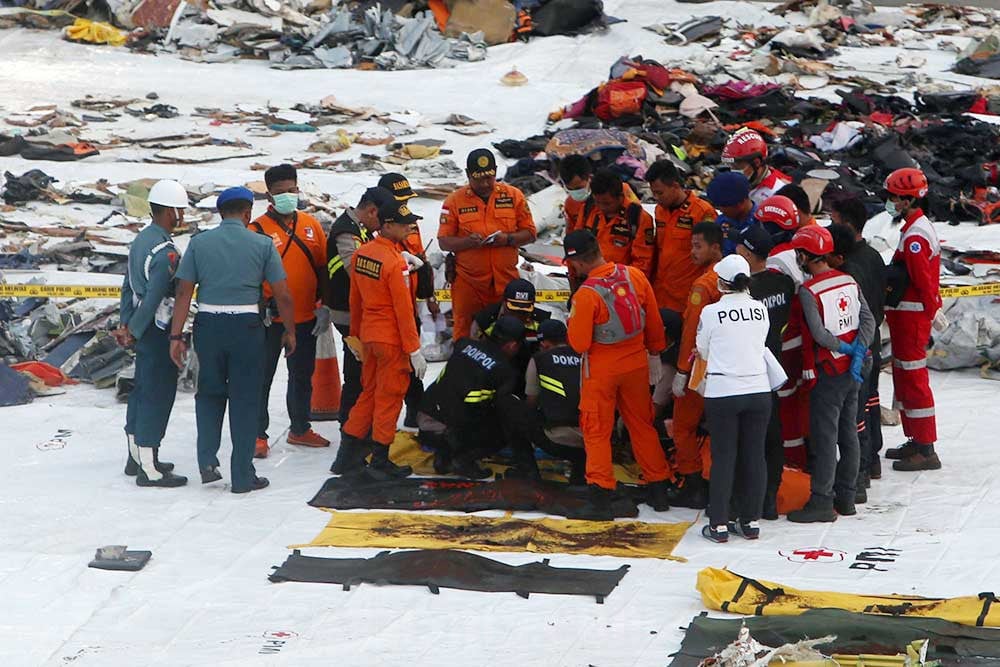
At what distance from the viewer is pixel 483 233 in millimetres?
10453

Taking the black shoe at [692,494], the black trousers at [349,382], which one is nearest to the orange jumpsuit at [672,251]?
the black shoe at [692,494]

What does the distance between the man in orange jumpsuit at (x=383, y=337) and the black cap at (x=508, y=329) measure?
49 cm

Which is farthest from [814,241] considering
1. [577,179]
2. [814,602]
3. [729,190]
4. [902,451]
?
[577,179]

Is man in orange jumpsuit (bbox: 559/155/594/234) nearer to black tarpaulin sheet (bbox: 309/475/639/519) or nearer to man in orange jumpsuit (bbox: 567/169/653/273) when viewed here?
man in orange jumpsuit (bbox: 567/169/653/273)

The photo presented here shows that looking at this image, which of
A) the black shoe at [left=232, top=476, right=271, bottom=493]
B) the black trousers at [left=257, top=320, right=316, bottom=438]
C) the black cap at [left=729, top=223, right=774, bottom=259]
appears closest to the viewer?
the black cap at [left=729, top=223, right=774, bottom=259]

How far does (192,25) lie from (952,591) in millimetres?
17362

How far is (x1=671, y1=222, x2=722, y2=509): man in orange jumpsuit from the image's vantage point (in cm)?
869

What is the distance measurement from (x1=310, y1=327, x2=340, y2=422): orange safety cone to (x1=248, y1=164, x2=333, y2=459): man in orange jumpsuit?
1.09ft

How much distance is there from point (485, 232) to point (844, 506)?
3053mm

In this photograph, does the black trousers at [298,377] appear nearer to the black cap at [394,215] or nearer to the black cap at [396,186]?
the black cap at [396,186]

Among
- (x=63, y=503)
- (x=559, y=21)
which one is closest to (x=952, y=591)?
(x=63, y=503)

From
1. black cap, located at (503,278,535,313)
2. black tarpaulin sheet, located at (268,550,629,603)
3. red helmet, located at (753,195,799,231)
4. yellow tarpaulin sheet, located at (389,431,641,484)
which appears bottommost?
yellow tarpaulin sheet, located at (389,431,641,484)

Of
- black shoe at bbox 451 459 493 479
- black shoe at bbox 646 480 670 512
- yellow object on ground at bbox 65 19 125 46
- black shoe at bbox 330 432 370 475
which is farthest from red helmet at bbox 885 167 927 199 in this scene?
yellow object on ground at bbox 65 19 125 46

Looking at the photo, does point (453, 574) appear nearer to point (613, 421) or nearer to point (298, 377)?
point (613, 421)
